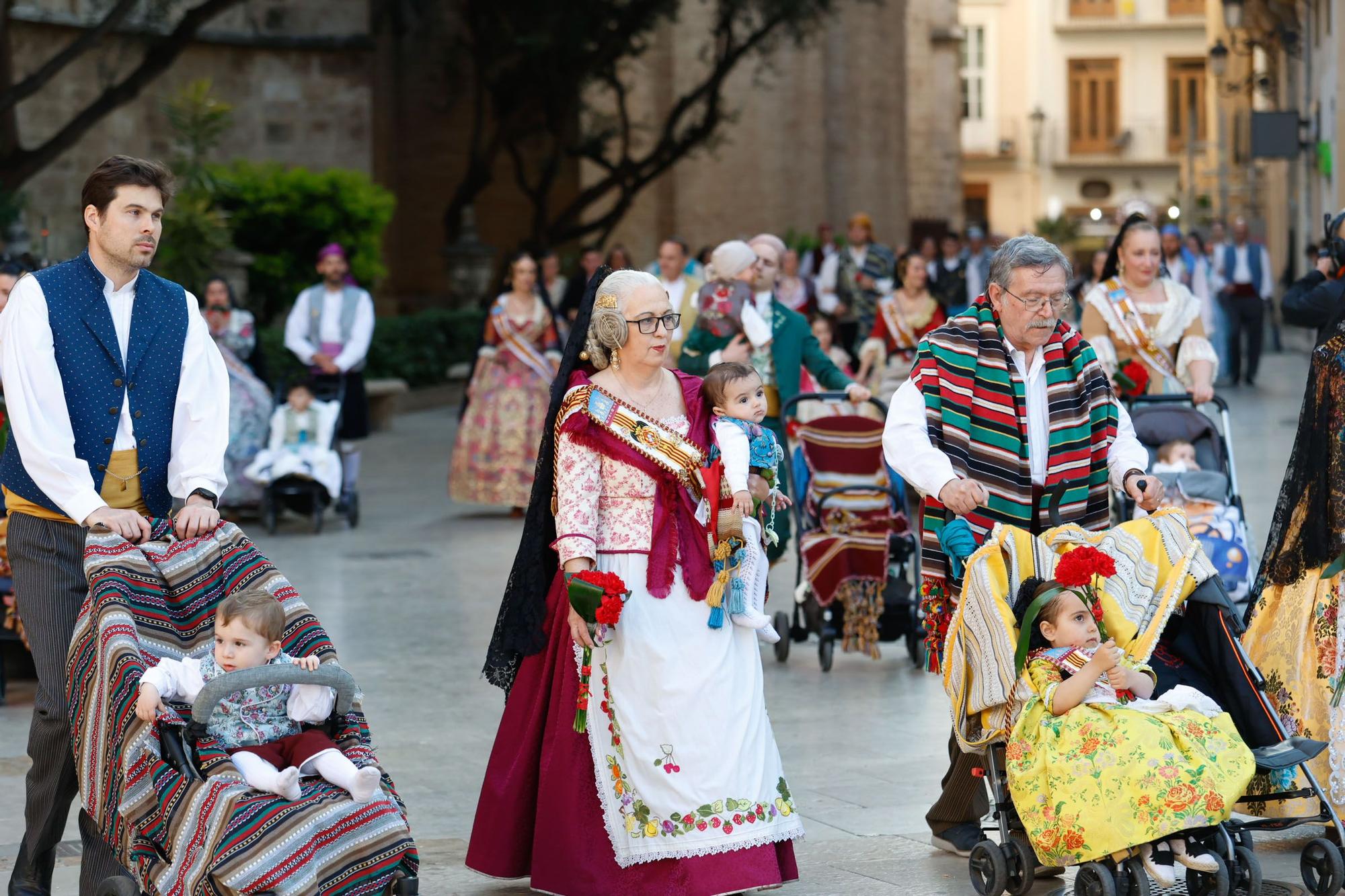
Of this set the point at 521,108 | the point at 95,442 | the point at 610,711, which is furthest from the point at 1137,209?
the point at 521,108

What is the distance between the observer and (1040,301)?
19.0 ft

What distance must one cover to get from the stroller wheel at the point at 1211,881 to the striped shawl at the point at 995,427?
3.08 feet

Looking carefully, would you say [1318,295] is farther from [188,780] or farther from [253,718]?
[188,780]

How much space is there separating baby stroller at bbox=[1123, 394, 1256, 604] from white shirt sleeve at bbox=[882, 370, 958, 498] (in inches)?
116

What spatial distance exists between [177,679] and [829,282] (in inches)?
699

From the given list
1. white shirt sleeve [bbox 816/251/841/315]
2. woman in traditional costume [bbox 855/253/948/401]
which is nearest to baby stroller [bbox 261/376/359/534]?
woman in traditional costume [bbox 855/253/948/401]

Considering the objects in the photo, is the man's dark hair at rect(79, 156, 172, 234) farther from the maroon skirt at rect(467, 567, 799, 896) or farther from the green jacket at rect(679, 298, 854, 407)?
the green jacket at rect(679, 298, 854, 407)

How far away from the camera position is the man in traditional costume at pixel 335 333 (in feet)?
47.1

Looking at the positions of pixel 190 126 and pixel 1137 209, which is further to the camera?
pixel 190 126

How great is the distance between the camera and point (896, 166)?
44438 millimetres

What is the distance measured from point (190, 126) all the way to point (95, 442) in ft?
45.3

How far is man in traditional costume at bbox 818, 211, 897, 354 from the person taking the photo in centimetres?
2011

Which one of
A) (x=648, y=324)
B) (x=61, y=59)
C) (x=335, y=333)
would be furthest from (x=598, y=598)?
(x=61, y=59)

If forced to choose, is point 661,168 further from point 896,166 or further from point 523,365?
point 896,166
